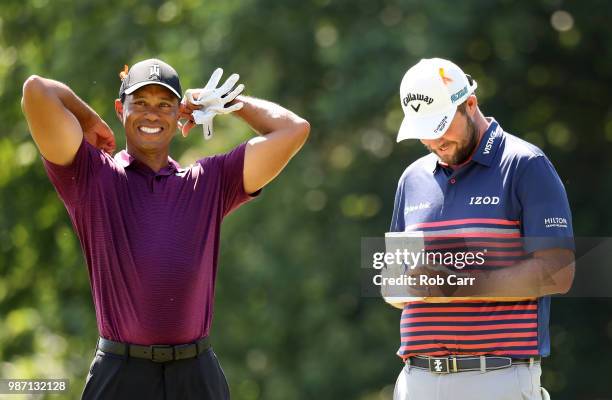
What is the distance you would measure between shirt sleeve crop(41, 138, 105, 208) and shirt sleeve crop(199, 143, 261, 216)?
0.44 m

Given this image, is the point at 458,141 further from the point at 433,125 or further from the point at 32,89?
the point at 32,89

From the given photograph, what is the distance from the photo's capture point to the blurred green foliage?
12.2 meters

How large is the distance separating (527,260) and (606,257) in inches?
123

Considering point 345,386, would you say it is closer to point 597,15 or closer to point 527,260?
point 597,15

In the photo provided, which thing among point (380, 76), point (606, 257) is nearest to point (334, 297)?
point (380, 76)

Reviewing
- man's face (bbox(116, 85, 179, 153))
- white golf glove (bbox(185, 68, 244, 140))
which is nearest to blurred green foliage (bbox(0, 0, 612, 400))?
white golf glove (bbox(185, 68, 244, 140))

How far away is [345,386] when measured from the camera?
12.5 m

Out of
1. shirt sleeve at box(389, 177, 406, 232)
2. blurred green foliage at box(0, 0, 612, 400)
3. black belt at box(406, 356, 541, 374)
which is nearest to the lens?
black belt at box(406, 356, 541, 374)

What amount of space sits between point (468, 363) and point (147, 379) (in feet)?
Answer: 3.83

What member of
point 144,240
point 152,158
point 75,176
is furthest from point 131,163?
point 144,240

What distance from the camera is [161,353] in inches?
173

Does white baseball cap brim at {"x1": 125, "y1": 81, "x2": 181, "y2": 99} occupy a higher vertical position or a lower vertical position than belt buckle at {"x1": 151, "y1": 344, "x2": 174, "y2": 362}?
higher

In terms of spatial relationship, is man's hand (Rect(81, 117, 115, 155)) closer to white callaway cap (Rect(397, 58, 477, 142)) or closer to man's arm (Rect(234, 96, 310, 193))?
man's arm (Rect(234, 96, 310, 193))

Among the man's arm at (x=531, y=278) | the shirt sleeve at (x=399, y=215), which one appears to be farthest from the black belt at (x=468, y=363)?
the shirt sleeve at (x=399, y=215)
